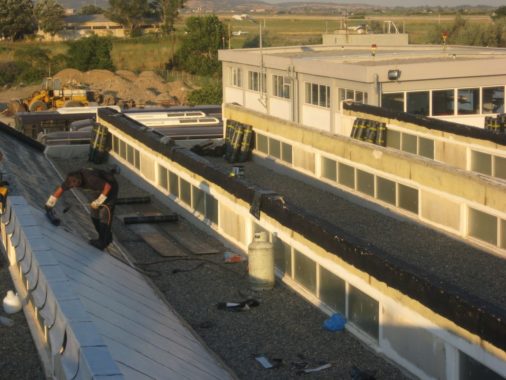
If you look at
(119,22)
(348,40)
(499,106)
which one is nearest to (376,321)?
(499,106)

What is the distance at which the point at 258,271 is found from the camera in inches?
553

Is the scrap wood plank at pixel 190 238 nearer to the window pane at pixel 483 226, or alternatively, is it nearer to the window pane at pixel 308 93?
the window pane at pixel 483 226

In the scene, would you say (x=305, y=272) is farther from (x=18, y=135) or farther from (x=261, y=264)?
(x=18, y=135)

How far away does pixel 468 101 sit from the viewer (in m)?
29.9

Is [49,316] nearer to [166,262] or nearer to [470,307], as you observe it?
[470,307]

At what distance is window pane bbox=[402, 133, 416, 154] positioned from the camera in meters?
24.7

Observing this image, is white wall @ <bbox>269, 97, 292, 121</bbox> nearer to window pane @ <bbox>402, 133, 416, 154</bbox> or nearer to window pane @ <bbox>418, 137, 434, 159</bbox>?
window pane @ <bbox>402, 133, 416, 154</bbox>

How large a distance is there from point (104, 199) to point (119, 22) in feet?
363

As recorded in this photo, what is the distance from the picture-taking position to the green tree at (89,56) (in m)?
80.2

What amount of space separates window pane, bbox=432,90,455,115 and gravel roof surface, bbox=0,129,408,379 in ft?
43.8

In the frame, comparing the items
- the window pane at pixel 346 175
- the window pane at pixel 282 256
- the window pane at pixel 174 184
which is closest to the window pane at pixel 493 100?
the window pane at pixel 346 175

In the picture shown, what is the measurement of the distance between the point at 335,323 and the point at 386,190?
281 inches

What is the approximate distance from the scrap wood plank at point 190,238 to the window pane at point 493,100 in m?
13.8

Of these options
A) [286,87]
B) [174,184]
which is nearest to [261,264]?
[174,184]
